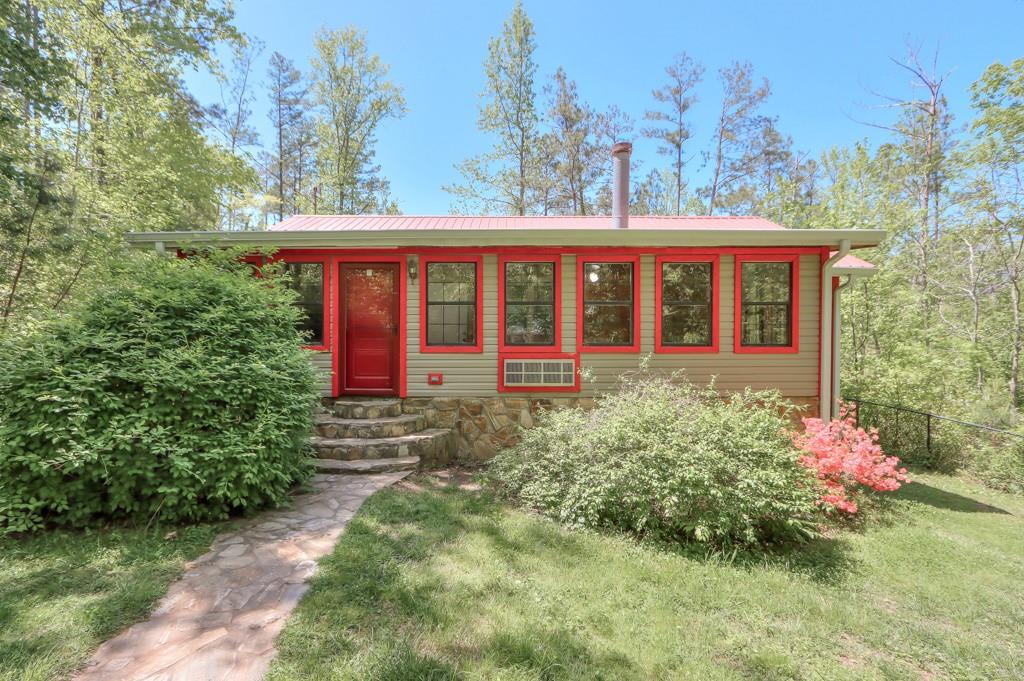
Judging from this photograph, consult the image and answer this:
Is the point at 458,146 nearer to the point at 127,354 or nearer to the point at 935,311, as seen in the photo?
the point at 127,354

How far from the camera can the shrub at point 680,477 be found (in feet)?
9.85

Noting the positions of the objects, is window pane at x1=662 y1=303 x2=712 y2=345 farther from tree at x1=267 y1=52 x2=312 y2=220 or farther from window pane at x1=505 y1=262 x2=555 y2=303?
tree at x1=267 y1=52 x2=312 y2=220

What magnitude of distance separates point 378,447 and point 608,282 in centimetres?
364

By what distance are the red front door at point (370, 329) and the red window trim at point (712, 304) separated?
144 inches

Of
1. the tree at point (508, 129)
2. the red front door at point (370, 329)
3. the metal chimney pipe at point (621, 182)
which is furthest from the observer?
the tree at point (508, 129)

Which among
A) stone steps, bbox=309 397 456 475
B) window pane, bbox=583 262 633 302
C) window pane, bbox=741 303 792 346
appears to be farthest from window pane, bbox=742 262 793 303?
stone steps, bbox=309 397 456 475

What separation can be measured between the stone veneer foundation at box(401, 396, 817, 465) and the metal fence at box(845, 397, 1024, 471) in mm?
2417

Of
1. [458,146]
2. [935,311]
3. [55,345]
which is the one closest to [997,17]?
[935,311]

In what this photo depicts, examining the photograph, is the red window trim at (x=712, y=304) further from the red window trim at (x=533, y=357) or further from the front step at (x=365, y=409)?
the front step at (x=365, y=409)

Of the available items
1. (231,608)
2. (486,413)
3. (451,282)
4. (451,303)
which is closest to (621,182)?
(451,282)

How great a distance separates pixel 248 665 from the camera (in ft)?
5.49

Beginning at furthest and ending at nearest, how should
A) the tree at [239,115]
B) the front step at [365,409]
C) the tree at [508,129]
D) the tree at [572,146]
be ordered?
the tree at [572,146] < the tree at [508,129] < the tree at [239,115] < the front step at [365,409]

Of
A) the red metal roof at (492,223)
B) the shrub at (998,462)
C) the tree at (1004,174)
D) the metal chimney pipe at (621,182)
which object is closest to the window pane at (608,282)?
the metal chimney pipe at (621,182)

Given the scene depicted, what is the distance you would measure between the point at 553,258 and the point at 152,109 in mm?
8081
